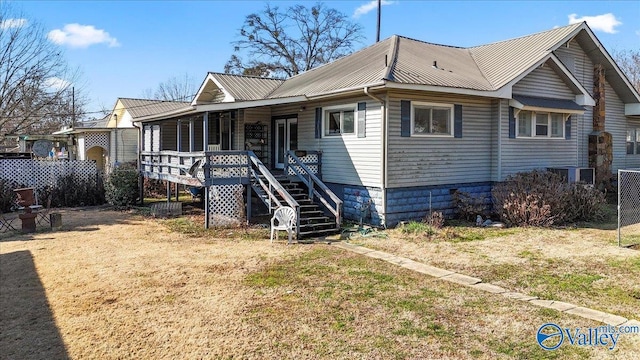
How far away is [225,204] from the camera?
38.1 ft

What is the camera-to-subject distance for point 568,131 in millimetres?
14398

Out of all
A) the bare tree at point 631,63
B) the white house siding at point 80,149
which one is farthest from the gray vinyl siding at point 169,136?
the bare tree at point 631,63

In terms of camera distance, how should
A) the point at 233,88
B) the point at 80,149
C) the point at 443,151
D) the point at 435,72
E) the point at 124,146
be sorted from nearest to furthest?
the point at 443,151 < the point at 435,72 < the point at 233,88 < the point at 124,146 < the point at 80,149

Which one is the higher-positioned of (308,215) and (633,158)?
(633,158)

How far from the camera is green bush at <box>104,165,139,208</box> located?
15.3m

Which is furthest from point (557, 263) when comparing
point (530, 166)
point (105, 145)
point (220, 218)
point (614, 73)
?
point (105, 145)

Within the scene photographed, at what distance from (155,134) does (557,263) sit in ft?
46.4

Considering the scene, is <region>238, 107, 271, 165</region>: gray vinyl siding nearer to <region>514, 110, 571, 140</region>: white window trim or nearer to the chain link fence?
<region>514, 110, 571, 140</region>: white window trim

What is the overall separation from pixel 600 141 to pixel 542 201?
6814mm

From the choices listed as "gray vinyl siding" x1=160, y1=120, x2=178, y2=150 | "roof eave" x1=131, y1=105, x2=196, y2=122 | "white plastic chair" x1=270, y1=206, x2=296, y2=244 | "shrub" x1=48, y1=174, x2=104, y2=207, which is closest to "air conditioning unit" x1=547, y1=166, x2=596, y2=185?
"white plastic chair" x1=270, y1=206, x2=296, y2=244

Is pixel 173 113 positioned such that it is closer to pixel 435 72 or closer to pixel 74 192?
pixel 74 192

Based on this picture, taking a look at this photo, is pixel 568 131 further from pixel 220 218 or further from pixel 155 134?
pixel 155 134

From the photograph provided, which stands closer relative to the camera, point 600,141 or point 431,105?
point 431,105

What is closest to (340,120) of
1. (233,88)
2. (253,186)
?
(253,186)
